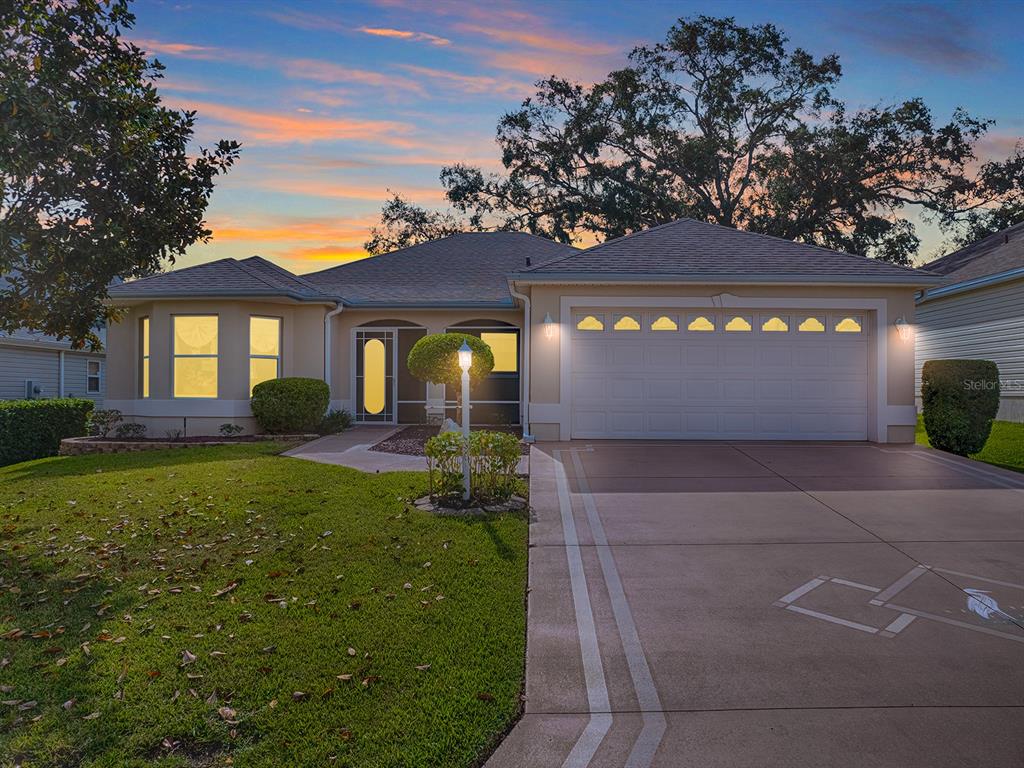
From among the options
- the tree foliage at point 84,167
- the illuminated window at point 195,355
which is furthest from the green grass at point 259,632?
the illuminated window at point 195,355

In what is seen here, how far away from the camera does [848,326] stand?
12750mm

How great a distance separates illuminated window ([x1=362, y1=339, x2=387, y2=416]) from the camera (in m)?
16.8

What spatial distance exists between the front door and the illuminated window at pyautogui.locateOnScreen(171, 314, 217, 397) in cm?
357

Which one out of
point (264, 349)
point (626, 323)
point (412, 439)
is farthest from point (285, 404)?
point (626, 323)

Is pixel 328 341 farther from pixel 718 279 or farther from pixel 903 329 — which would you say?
pixel 903 329

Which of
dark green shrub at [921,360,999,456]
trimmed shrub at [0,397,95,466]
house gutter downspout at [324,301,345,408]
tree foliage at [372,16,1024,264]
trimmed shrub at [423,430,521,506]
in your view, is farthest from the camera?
tree foliage at [372,16,1024,264]

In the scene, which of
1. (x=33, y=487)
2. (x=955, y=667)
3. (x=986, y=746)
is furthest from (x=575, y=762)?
(x=33, y=487)

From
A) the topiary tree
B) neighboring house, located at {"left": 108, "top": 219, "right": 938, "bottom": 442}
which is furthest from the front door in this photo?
the topiary tree

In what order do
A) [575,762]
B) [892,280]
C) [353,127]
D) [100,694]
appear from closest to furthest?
1. [575,762]
2. [100,694]
3. [892,280]
4. [353,127]

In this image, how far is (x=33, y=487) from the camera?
377 inches

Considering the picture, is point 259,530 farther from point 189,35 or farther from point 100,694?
point 189,35

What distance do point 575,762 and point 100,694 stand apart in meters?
2.61

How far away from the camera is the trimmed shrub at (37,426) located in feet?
→ 45.1

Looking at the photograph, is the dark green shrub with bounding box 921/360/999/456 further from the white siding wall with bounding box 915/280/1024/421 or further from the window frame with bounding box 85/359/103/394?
the window frame with bounding box 85/359/103/394
